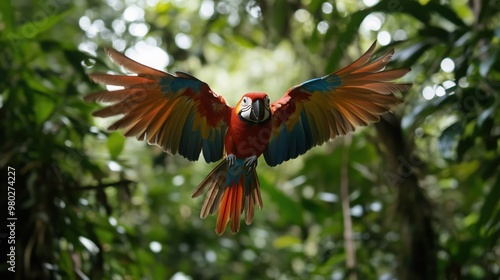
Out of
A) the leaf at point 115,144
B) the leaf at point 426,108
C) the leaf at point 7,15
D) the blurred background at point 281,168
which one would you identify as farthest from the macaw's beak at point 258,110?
the leaf at point 7,15

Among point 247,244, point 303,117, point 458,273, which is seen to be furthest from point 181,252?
point 303,117

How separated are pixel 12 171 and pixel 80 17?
1019mm

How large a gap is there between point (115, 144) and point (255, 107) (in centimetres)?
108

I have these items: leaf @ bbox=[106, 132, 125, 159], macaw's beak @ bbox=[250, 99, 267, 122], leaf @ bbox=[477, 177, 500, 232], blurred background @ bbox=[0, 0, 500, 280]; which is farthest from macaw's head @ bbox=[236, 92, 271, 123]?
leaf @ bbox=[106, 132, 125, 159]

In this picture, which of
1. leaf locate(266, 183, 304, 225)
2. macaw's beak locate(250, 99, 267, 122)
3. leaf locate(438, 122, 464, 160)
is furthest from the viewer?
leaf locate(266, 183, 304, 225)

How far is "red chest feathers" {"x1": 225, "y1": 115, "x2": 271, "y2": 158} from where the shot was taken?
58 centimetres

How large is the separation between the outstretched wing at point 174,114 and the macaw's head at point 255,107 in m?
0.07

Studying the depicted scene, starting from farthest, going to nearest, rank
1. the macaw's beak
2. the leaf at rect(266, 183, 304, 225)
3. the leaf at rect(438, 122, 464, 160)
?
1. the leaf at rect(266, 183, 304, 225)
2. the leaf at rect(438, 122, 464, 160)
3. the macaw's beak

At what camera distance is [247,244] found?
2.32 metres

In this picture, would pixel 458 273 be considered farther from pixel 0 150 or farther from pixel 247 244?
pixel 247 244

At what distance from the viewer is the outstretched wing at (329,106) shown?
1.98ft

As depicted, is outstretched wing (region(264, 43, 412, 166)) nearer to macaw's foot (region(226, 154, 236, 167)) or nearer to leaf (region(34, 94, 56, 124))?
macaw's foot (region(226, 154, 236, 167))

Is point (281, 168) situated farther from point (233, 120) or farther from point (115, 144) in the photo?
point (233, 120)

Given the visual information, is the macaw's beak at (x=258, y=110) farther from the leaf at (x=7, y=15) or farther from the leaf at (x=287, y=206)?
the leaf at (x=7, y=15)
